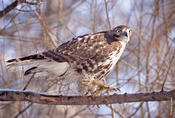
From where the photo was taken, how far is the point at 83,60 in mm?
4004

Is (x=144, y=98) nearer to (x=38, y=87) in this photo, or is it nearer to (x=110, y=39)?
(x=110, y=39)

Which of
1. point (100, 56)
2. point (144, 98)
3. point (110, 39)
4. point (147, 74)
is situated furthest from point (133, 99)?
point (147, 74)

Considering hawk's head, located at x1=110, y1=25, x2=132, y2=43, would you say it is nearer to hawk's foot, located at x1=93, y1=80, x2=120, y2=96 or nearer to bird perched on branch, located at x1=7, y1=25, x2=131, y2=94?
bird perched on branch, located at x1=7, y1=25, x2=131, y2=94

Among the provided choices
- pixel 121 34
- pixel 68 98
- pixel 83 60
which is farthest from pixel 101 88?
pixel 121 34

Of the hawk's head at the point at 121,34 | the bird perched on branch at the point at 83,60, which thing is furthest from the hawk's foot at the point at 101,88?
the hawk's head at the point at 121,34

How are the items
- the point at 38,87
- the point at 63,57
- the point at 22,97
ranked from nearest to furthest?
the point at 22,97, the point at 63,57, the point at 38,87

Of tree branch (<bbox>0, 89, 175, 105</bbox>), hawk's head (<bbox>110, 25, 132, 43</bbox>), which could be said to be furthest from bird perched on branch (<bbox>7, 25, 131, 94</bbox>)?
tree branch (<bbox>0, 89, 175, 105</bbox>)

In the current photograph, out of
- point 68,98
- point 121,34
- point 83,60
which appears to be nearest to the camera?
point 68,98

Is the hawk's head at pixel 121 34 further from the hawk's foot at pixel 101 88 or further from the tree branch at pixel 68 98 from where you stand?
the tree branch at pixel 68 98

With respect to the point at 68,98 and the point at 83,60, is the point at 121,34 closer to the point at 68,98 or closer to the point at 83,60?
the point at 83,60

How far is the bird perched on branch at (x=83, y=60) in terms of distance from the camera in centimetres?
395

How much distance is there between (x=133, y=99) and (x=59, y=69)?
108cm

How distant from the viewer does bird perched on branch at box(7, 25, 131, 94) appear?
3.95 m

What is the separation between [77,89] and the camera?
429 centimetres
